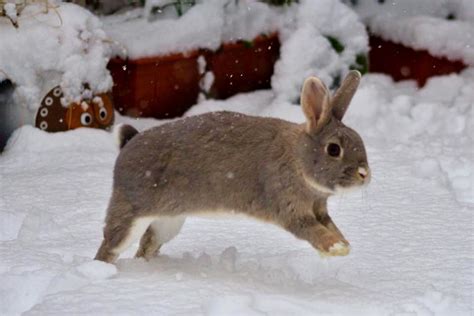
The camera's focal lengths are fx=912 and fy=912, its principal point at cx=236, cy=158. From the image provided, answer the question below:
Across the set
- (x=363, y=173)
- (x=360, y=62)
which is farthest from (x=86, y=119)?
(x=363, y=173)

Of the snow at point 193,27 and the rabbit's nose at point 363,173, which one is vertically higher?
the rabbit's nose at point 363,173

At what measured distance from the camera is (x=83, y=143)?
580 cm

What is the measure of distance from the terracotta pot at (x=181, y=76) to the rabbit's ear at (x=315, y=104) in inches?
113

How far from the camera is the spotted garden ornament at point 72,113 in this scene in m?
5.75

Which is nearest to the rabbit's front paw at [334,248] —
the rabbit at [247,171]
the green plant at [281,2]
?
the rabbit at [247,171]

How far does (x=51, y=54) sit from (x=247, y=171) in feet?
8.62

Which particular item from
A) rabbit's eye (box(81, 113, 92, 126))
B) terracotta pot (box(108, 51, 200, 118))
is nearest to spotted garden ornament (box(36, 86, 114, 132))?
rabbit's eye (box(81, 113, 92, 126))

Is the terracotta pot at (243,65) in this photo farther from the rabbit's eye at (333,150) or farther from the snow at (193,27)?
the rabbit's eye at (333,150)

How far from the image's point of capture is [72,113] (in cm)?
583

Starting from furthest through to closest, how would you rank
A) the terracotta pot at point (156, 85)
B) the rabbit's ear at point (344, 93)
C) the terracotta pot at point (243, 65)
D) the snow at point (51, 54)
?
the terracotta pot at point (243, 65)
the terracotta pot at point (156, 85)
the snow at point (51, 54)
the rabbit's ear at point (344, 93)

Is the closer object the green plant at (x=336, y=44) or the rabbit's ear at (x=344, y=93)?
the rabbit's ear at (x=344, y=93)

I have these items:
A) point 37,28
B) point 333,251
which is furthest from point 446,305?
point 37,28

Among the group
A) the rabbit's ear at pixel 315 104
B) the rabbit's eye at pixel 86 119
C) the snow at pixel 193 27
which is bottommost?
the rabbit's eye at pixel 86 119

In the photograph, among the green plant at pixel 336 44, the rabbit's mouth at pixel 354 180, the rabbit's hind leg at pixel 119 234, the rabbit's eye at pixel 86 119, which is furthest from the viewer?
the green plant at pixel 336 44
